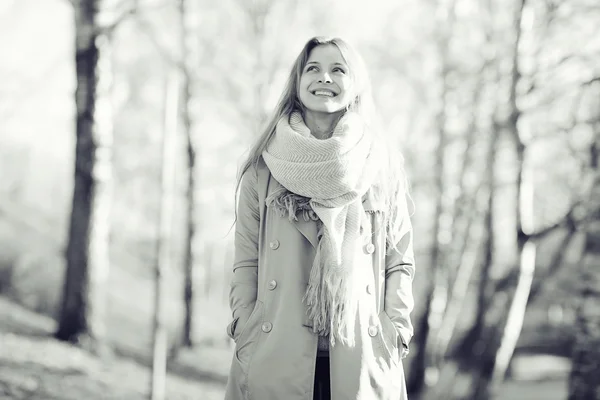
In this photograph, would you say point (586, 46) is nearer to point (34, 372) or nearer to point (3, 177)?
point (34, 372)

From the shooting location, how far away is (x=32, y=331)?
Answer: 7645 mm

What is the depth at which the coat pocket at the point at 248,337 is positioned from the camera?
250 cm

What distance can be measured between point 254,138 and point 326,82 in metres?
0.49

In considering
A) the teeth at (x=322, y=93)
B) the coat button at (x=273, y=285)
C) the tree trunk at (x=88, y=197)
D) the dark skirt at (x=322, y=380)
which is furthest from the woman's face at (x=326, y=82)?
the tree trunk at (x=88, y=197)

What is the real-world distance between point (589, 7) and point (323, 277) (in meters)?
7.15

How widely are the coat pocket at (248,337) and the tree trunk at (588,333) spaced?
3284 millimetres

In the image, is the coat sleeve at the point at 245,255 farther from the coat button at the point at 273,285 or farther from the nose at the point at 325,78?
the nose at the point at 325,78

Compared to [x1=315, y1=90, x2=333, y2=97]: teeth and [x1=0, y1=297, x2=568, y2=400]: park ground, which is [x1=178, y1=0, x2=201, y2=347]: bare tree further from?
[x1=315, y1=90, x2=333, y2=97]: teeth

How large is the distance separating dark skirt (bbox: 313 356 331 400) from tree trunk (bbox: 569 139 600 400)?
10.0 ft

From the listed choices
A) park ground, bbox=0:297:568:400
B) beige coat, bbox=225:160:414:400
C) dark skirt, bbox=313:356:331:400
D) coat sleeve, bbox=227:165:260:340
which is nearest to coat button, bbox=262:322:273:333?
beige coat, bbox=225:160:414:400

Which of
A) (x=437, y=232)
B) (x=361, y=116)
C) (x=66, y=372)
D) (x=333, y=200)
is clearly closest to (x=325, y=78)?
(x=361, y=116)

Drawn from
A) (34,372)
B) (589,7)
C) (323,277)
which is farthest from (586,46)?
(34,372)

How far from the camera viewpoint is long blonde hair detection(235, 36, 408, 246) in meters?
2.71

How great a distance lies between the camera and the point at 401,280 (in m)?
2.63
